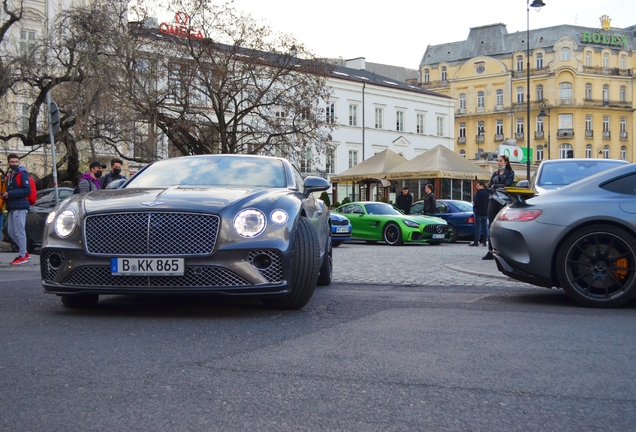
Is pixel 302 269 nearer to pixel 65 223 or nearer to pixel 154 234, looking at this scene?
pixel 154 234

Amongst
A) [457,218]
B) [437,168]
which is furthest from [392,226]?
[437,168]

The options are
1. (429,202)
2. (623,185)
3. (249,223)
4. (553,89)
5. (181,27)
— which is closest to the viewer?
(249,223)

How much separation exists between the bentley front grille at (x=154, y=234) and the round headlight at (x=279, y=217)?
1.55ft

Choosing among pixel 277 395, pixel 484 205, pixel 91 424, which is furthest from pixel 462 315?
pixel 484 205

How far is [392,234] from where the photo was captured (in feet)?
74.5

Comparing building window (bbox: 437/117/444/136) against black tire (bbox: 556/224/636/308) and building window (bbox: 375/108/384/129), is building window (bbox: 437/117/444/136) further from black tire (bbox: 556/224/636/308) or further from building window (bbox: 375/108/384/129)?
black tire (bbox: 556/224/636/308)

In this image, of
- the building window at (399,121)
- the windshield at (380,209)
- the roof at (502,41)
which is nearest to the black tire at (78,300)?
the windshield at (380,209)

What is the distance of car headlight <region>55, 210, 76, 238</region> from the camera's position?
6373mm

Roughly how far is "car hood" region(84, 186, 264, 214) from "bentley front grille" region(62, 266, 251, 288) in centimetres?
48

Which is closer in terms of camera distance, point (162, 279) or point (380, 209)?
point (162, 279)

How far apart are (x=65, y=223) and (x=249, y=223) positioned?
1538 mm

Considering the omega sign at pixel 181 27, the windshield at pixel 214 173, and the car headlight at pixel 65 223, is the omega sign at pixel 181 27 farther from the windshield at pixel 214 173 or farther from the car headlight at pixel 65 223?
the car headlight at pixel 65 223

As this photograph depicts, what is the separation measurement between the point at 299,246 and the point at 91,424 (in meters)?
3.35

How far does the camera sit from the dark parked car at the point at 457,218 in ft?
80.8
